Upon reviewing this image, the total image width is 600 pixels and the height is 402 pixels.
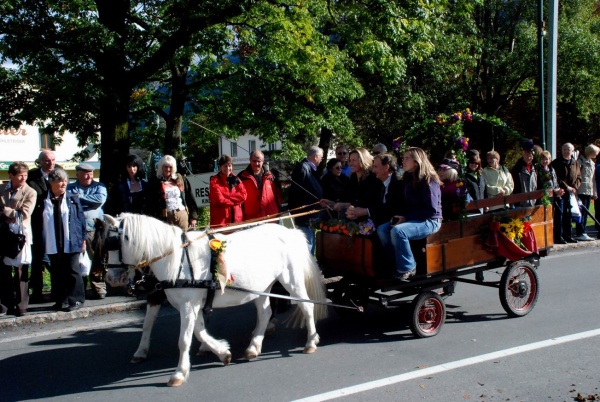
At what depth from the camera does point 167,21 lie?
1233 centimetres

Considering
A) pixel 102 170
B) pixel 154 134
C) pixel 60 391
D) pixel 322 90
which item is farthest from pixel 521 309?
pixel 154 134

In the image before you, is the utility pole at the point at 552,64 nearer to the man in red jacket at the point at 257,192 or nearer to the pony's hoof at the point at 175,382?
the man in red jacket at the point at 257,192

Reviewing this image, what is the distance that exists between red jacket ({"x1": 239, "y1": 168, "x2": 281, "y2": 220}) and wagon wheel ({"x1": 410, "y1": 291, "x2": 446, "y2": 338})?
2.63m

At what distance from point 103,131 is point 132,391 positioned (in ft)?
26.9

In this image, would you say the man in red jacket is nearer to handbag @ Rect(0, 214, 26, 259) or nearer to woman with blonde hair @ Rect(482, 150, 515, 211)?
handbag @ Rect(0, 214, 26, 259)

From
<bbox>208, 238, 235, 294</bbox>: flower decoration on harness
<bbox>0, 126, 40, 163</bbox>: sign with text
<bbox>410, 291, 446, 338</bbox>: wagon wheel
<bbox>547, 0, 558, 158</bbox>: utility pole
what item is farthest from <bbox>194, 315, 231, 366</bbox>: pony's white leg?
<bbox>0, 126, 40, 163</bbox>: sign with text

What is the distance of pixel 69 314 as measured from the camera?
7.73 metres

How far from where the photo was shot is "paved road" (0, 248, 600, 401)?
16.8ft

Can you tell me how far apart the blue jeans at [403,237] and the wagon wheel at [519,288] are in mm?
1347

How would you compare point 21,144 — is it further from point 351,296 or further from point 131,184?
point 351,296

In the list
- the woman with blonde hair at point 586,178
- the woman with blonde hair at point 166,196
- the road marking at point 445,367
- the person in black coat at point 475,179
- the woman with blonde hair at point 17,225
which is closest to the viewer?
the road marking at point 445,367

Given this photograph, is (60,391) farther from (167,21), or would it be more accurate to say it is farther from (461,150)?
(167,21)

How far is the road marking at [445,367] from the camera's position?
502 centimetres

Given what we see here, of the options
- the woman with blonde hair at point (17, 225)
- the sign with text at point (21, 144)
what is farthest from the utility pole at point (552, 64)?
the sign with text at point (21, 144)
